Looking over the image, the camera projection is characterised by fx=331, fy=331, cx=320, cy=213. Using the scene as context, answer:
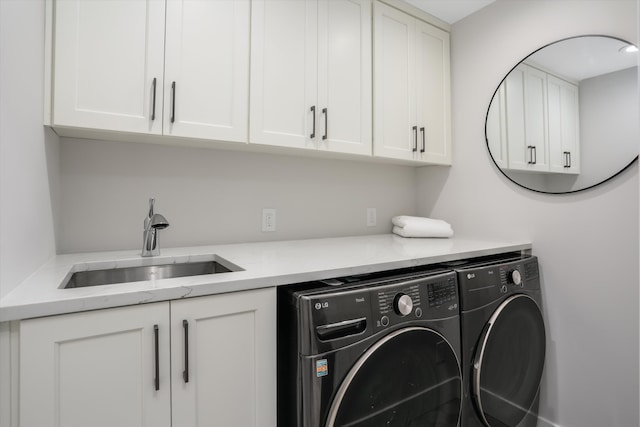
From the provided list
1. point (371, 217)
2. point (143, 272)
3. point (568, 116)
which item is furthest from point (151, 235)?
point (568, 116)

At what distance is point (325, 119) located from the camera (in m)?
1.66

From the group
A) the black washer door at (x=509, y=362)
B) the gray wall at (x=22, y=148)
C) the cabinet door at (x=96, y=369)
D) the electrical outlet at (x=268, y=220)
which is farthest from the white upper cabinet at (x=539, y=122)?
the gray wall at (x=22, y=148)

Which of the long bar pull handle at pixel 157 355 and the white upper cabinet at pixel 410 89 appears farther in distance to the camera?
the white upper cabinet at pixel 410 89

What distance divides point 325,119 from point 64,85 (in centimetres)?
104

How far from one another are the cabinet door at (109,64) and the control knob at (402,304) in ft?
3.61

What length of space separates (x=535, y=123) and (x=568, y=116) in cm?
15

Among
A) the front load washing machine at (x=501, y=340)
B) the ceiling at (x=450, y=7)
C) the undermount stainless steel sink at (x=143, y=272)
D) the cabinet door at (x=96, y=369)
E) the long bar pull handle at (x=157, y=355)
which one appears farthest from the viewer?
the ceiling at (x=450, y=7)

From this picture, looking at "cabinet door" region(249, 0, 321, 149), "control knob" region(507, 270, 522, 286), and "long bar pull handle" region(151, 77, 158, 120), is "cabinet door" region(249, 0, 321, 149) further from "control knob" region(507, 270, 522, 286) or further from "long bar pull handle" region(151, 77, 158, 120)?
"control knob" region(507, 270, 522, 286)

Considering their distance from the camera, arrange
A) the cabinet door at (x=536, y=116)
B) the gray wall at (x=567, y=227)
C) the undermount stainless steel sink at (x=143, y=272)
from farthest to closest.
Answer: the cabinet door at (x=536, y=116) < the gray wall at (x=567, y=227) < the undermount stainless steel sink at (x=143, y=272)

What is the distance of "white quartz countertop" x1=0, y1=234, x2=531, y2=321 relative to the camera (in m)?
0.79

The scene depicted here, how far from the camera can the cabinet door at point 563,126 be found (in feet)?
5.42

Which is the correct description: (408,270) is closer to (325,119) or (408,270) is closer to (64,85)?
(325,119)

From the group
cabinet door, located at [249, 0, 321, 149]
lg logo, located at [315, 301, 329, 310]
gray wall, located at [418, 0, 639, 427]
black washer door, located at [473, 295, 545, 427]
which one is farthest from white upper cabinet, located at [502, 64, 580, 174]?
lg logo, located at [315, 301, 329, 310]

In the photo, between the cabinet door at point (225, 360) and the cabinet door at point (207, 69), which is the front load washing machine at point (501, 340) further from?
the cabinet door at point (207, 69)
